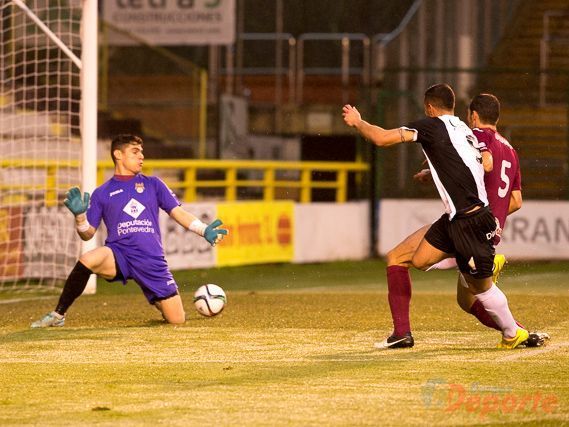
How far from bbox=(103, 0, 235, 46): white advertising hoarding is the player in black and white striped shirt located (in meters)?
11.3

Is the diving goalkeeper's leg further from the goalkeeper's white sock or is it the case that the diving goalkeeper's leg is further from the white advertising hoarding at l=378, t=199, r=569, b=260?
the white advertising hoarding at l=378, t=199, r=569, b=260

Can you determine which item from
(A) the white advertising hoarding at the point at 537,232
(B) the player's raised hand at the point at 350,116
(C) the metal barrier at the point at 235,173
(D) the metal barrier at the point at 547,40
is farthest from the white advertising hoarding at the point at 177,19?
(B) the player's raised hand at the point at 350,116

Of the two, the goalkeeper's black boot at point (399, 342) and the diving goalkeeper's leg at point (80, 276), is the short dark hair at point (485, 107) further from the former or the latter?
the diving goalkeeper's leg at point (80, 276)

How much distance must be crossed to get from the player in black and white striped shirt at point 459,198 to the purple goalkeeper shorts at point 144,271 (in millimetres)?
2522

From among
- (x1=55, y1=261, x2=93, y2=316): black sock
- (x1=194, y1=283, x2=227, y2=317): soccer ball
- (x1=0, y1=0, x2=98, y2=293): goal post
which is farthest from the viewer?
(x1=0, y1=0, x2=98, y2=293): goal post

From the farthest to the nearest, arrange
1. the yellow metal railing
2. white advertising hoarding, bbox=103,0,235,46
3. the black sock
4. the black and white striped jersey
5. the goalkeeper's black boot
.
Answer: white advertising hoarding, bbox=103,0,235,46 < the yellow metal railing < the black sock < the goalkeeper's black boot < the black and white striped jersey

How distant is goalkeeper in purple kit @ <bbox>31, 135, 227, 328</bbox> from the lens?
10820 millimetres

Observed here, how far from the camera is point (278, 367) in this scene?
8.51m

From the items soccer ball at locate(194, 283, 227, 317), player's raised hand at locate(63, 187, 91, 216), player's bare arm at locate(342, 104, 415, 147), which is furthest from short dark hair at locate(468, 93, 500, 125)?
player's raised hand at locate(63, 187, 91, 216)

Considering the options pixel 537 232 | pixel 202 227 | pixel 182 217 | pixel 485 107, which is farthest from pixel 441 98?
pixel 537 232

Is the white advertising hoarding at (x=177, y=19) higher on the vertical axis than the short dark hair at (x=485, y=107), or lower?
higher

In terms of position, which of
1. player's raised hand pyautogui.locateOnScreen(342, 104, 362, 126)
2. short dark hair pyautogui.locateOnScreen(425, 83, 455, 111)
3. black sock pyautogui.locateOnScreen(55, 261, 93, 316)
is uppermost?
short dark hair pyautogui.locateOnScreen(425, 83, 455, 111)

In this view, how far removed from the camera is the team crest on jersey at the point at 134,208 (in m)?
10.9

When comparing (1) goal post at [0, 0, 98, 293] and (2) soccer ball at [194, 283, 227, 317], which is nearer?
(2) soccer ball at [194, 283, 227, 317]
